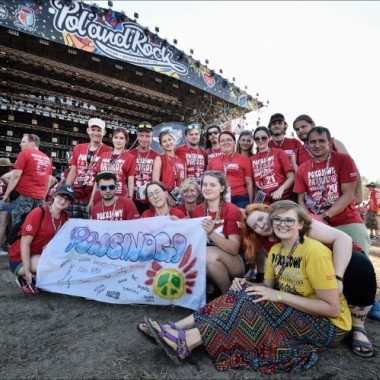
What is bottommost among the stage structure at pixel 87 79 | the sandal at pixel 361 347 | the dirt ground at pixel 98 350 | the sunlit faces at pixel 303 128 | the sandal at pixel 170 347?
the dirt ground at pixel 98 350

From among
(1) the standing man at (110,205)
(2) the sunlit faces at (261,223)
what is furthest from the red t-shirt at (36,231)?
(2) the sunlit faces at (261,223)

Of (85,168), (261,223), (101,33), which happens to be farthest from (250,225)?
(101,33)

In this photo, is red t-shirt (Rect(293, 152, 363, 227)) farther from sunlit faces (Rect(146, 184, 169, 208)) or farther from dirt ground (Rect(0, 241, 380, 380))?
sunlit faces (Rect(146, 184, 169, 208))

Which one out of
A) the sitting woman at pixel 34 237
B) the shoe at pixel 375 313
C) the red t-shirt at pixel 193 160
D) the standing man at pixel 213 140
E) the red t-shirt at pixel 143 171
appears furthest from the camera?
the standing man at pixel 213 140

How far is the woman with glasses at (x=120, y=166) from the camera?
3.98 metres

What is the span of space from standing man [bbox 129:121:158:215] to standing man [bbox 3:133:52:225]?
1961mm

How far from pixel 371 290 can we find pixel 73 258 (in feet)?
10.1

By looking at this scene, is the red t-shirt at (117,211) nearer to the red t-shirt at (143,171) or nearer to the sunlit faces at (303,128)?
the red t-shirt at (143,171)

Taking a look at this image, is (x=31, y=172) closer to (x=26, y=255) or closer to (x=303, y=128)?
(x=26, y=255)

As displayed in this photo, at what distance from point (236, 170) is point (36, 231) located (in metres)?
2.74

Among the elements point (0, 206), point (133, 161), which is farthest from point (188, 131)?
point (0, 206)

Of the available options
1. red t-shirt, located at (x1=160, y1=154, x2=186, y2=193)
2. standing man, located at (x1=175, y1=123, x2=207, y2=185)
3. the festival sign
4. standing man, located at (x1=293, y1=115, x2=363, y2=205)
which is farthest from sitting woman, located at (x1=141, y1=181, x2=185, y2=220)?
the festival sign

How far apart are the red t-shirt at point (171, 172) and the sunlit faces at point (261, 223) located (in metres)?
1.86

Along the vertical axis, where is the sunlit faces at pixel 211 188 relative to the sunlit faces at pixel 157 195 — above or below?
above
